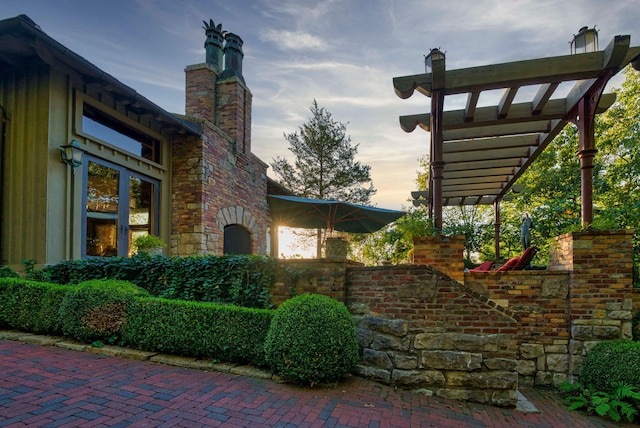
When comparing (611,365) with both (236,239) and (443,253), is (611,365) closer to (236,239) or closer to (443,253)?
(443,253)

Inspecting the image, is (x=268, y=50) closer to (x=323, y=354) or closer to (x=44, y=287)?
(x=44, y=287)

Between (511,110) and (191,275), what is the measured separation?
5091 mm

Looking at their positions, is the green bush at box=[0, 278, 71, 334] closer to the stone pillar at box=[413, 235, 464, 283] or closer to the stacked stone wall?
the stacked stone wall

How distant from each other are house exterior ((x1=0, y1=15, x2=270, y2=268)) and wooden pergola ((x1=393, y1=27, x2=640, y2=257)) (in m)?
4.53

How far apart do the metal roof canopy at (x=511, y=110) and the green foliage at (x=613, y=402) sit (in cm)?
190

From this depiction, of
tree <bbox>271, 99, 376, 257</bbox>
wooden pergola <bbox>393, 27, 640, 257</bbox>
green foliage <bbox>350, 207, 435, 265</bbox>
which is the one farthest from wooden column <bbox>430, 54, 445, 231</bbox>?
tree <bbox>271, 99, 376, 257</bbox>

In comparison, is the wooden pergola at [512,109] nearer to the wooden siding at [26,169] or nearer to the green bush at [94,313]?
the green bush at [94,313]

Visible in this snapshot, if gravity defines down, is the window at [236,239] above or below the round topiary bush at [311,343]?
above

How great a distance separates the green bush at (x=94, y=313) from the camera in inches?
150

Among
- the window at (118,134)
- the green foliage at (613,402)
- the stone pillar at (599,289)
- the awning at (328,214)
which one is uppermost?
the window at (118,134)

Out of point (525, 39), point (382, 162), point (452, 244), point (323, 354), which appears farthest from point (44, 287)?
point (382, 162)

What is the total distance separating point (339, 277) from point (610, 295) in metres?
3.11

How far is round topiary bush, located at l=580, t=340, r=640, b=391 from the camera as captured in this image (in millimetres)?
3422

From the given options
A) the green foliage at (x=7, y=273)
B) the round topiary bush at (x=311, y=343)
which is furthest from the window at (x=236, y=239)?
the round topiary bush at (x=311, y=343)
